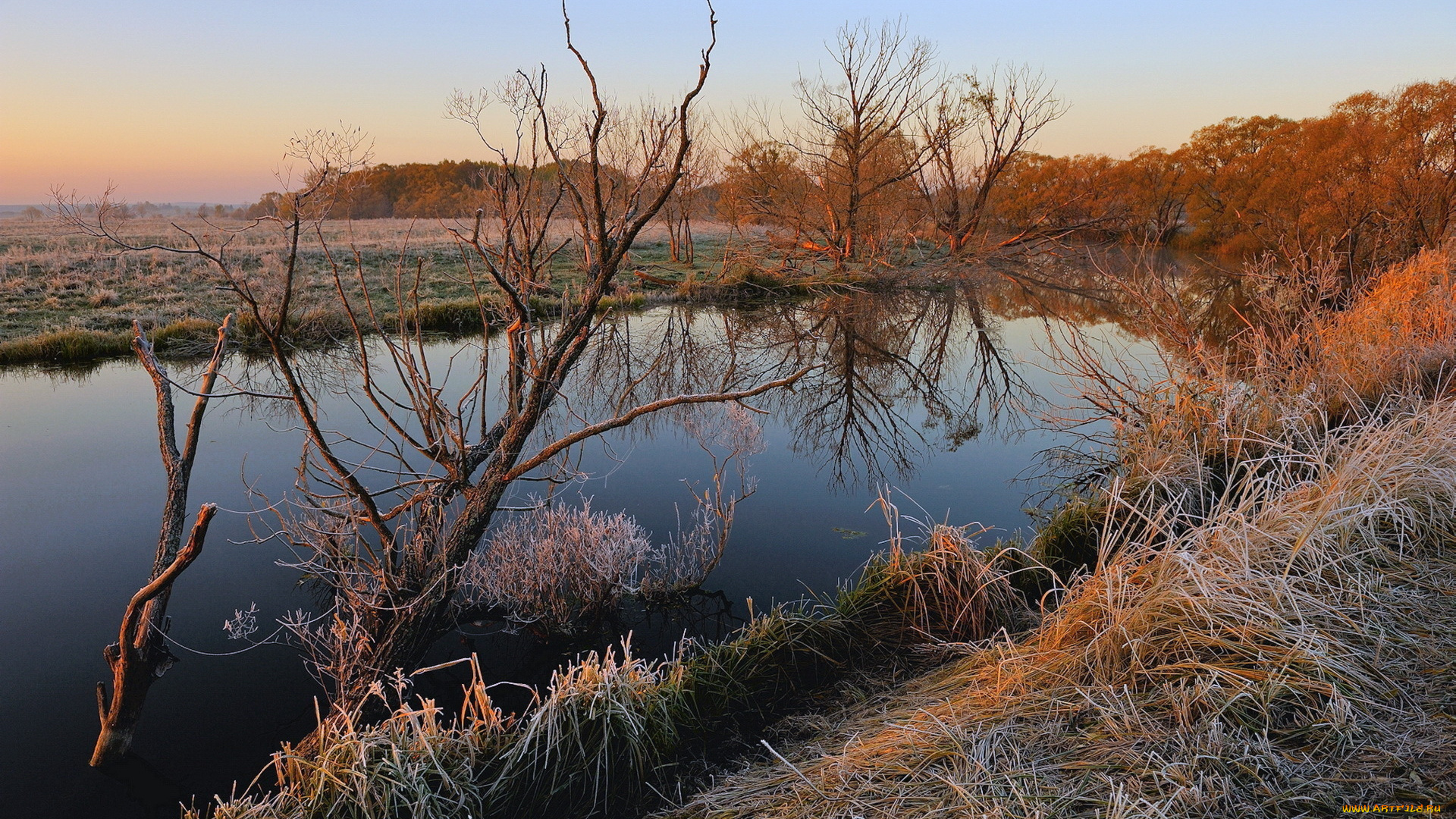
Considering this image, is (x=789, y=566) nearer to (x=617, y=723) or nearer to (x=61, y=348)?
(x=617, y=723)

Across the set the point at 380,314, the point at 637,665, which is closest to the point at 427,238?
the point at 380,314

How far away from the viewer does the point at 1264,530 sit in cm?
362

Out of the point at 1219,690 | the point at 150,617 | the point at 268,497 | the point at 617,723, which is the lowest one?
the point at 268,497

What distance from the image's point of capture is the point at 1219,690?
2.60 meters

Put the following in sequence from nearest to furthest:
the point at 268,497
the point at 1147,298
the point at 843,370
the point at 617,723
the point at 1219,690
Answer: the point at 1219,690
the point at 617,723
the point at 268,497
the point at 1147,298
the point at 843,370

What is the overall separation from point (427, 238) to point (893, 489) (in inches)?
1138

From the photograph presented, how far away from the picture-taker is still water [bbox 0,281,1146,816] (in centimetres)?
420

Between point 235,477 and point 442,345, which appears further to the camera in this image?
point 442,345

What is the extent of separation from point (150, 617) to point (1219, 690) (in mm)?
4452

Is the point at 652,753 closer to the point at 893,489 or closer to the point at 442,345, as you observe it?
the point at 893,489

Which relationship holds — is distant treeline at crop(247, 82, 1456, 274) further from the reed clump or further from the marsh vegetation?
the reed clump

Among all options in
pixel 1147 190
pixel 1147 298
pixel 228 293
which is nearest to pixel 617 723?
pixel 1147 298

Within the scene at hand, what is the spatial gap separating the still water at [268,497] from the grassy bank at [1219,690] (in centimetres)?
231

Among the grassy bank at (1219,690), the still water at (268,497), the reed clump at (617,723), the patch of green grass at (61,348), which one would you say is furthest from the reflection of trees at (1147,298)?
the patch of green grass at (61,348)
